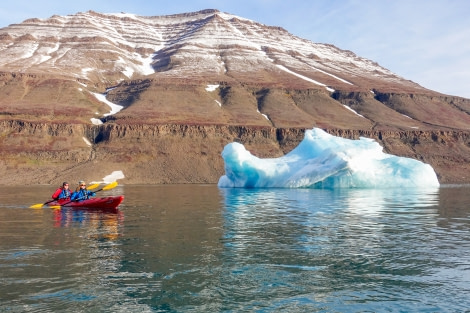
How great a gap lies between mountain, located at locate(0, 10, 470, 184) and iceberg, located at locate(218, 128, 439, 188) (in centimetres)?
3467

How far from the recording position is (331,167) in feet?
166

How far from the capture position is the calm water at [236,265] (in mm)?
11023

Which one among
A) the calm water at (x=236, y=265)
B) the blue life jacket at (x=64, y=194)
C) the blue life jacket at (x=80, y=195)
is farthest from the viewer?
the blue life jacket at (x=64, y=194)

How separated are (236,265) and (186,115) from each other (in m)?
108

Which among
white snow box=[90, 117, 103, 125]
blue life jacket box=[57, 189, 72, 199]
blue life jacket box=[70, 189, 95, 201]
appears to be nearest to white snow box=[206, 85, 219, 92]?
white snow box=[90, 117, 103, 125]

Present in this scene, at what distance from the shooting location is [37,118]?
111500mm

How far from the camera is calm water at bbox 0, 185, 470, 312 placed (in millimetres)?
11023

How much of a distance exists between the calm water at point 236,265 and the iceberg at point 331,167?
25.3m

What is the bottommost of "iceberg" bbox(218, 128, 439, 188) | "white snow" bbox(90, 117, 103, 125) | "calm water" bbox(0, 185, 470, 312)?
"calm water" bbox(0, 185, 470, 312)

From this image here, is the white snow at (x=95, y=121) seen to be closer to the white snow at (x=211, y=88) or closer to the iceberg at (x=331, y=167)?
the white snow at (x=211, y=88)

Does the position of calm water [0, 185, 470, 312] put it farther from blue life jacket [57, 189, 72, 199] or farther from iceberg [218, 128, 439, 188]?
iceberg [218, 128, 439, 188]

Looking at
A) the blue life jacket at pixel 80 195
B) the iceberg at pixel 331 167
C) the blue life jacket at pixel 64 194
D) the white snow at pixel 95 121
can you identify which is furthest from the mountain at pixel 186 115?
the blue life jacket at pixel 80 195

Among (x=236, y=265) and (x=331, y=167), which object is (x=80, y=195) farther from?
(x=331, y=167)

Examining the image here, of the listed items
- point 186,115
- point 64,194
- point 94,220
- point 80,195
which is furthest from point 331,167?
point 186,115
